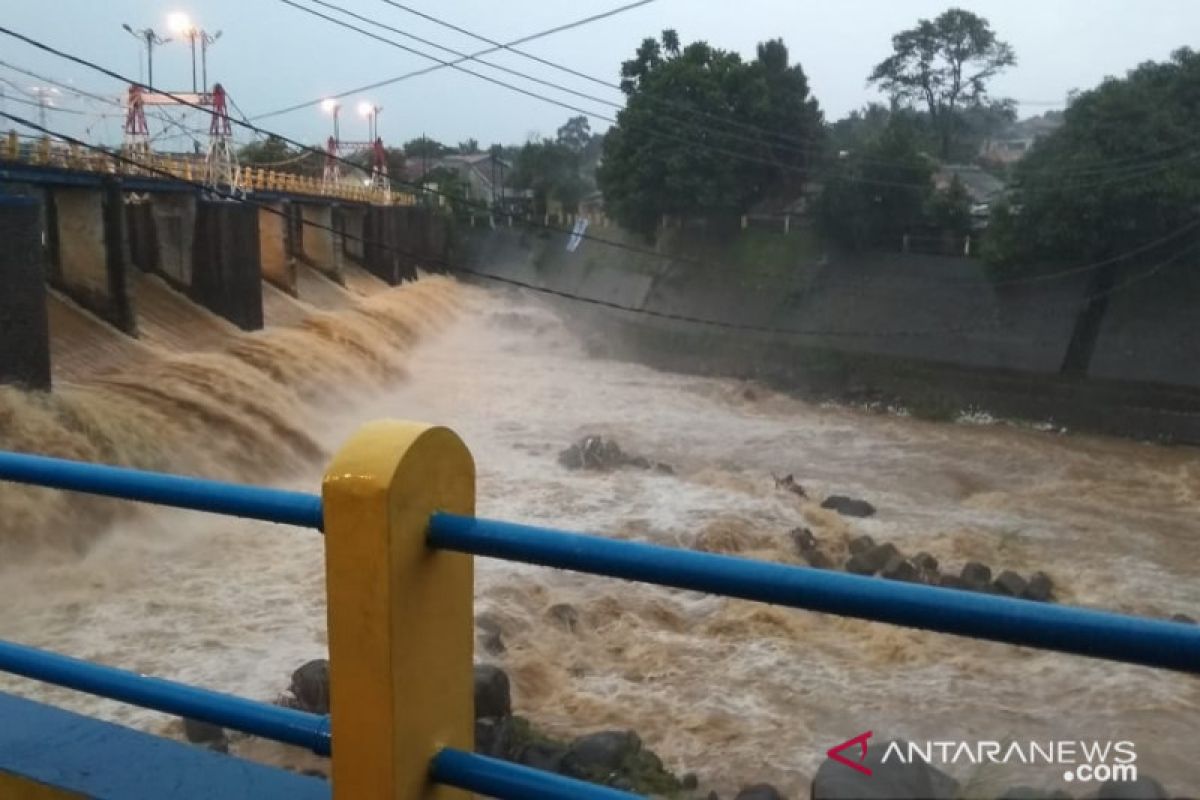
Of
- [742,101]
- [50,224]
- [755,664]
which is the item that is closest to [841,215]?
[742,101]

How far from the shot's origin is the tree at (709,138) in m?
26.5

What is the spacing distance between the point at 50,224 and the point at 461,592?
16.1 meters

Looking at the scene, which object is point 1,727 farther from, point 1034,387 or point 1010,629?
Answer: point 1034,387

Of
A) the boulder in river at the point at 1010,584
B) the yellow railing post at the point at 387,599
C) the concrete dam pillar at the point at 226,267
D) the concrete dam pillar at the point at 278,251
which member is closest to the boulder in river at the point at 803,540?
the boulder in river at the point at 1010,584

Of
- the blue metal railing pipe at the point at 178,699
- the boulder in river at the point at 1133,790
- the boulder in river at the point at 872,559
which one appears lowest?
the boulder in river at the point at 872,559

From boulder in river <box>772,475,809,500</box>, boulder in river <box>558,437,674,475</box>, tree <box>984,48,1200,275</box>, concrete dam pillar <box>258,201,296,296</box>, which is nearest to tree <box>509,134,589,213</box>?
concrete dam pillar <box>258,201,296,296</box>

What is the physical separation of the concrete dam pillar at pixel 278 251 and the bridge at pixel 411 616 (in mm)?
21634

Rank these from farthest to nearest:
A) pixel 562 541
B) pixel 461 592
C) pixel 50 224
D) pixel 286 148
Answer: pixel 286 148, pixel 50 224, pixel 461 592, pixel 562 541

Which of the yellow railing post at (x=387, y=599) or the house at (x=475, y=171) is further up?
the house at (x=475, y=171)

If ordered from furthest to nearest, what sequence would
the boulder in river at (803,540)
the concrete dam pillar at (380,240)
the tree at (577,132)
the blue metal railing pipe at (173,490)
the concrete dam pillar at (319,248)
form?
the tree at (577,132) → the concrete dam pillar at (380,240) → the concrete dam pillar at (319,248) → the boulder in river at (803,540) → the blue metal railing pipe at (173,490)

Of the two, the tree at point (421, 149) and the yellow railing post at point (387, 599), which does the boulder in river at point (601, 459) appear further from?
the tree at point (421, 149)

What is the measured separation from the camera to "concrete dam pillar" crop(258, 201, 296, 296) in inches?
884

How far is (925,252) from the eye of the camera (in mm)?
Result: 23266

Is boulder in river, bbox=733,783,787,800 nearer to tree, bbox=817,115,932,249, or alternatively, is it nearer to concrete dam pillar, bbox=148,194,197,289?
concrete dam pillar, bbox=148,194,197,289
